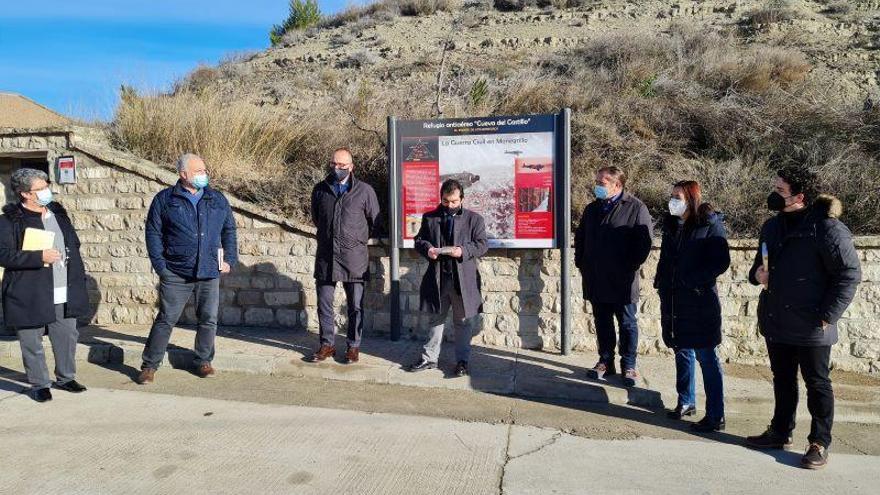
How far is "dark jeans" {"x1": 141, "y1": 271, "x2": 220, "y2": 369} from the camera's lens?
217 inches

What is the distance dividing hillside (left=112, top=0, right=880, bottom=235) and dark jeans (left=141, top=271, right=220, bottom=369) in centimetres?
230

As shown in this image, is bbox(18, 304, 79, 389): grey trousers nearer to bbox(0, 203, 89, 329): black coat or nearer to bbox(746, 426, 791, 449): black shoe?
Answer: bbox(0, 203, 89, 329): black coat

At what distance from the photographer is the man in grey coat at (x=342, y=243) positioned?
19.5ft

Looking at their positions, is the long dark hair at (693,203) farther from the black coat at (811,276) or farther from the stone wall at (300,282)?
the stone wall at (300,282)

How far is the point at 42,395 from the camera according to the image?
16.5 ft

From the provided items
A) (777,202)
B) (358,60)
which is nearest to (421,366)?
(777,202)

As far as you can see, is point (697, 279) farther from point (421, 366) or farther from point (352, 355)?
point (352, 355)

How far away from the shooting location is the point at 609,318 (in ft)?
18.8

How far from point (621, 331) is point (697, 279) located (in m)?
1.13

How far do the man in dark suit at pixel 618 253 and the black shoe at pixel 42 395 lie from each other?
4.75 meters

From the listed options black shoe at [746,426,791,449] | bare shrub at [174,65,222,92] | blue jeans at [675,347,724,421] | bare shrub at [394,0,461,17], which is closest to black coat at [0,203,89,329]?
blue jeans at [675,347,724,421]

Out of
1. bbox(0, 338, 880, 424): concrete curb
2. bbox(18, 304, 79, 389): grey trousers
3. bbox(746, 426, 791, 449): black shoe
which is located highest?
bbox(18, 304, 79, 389): grey trousers

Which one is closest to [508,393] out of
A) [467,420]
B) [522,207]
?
[467,420]

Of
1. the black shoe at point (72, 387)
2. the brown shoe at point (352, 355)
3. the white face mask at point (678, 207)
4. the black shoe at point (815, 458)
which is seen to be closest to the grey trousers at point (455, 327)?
the brown shoe at point (352, 355)
